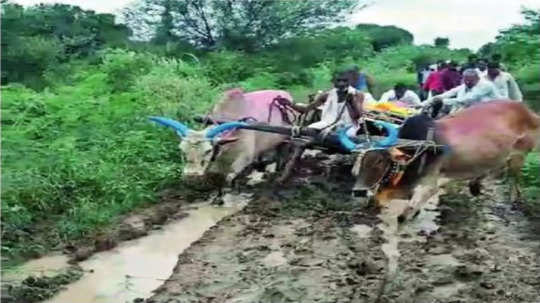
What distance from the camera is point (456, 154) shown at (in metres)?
7.85

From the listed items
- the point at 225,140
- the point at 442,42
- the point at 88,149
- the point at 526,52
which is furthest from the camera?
the point at 442,42

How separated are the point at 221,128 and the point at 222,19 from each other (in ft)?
46.5

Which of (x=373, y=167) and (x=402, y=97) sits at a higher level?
(x=402, y=97)

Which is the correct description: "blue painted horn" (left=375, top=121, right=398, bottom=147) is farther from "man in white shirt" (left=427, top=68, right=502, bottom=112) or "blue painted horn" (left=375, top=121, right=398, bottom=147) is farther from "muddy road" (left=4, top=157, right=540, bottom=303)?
"man in white shirt" (left=427, top=68, right=502, bottom=112)

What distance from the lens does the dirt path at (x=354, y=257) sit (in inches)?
217

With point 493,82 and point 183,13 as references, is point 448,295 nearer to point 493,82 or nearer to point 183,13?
point 493,82

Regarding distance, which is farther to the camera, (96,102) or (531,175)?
(96,102)

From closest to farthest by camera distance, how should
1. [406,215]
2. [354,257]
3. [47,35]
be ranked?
[354,257]
[406,215]
[47,35]

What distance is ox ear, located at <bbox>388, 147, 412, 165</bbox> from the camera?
7086 millimetres

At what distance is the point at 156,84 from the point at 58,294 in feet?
23.0

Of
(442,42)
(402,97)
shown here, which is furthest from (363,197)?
(442,42)

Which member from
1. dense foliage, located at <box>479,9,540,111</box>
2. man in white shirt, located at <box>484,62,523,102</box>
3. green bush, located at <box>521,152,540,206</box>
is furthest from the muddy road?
dense foliage, located at <box>479,9,540,111</box>

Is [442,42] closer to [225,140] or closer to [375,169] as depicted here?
[225,140]

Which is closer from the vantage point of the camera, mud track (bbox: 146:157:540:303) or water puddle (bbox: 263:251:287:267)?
mud track (bbox: 146:157:540:303)
